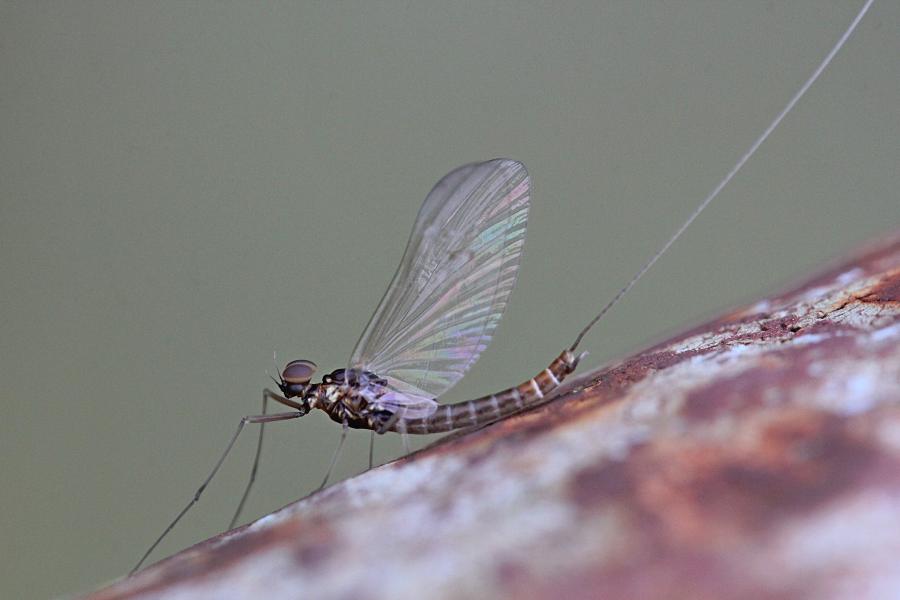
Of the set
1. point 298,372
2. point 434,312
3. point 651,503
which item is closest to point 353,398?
point 298,372

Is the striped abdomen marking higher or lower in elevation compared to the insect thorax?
lower

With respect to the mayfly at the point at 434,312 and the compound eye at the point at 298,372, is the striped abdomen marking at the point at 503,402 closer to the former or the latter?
the mayfly at the point at 434,312

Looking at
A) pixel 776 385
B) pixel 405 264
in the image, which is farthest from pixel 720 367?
pixel 405 264

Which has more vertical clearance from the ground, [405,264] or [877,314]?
[405,264]

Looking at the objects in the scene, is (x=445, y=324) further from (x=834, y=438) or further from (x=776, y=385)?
(x=834, y=438)

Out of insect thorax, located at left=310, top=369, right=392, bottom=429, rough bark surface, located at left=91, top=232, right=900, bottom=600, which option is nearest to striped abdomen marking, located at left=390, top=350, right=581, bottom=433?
insect thorax, located at left=310, top=369, right=392, bottom=429

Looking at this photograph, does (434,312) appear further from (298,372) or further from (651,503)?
(651,503)

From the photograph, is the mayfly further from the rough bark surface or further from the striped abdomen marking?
the rough bark surface

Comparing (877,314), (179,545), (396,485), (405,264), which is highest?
(405,264)
